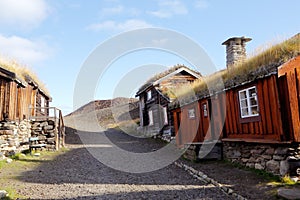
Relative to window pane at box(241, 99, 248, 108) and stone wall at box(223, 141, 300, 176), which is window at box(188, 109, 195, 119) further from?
window pane at box(241, 99, 248, 108)

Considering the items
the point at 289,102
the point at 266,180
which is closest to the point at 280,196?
the point at 266,180

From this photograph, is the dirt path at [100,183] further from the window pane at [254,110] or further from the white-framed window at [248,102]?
the window pane at [254,110]

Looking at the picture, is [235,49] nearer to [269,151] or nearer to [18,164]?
[269,151]

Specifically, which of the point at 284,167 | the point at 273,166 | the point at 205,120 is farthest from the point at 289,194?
the point at 205,120

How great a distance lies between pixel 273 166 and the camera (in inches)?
325

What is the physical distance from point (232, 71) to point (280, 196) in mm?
6059

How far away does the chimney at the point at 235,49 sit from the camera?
1458 cm

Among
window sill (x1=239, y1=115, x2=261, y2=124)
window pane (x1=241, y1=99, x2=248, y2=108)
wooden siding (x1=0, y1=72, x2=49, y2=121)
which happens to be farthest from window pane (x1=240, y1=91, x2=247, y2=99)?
wooden siding (x1=0, y1=72, x2=49, y2=121)

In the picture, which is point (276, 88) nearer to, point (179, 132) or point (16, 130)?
point (179, 132)

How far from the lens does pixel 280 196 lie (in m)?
6.29

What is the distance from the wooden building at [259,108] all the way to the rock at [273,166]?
29mm

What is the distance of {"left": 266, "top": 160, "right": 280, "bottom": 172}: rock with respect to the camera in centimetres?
810

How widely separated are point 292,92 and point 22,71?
16.5 meters

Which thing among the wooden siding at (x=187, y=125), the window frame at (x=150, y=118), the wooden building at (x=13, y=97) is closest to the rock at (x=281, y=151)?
the wooden siding at (x=187, y=125)
